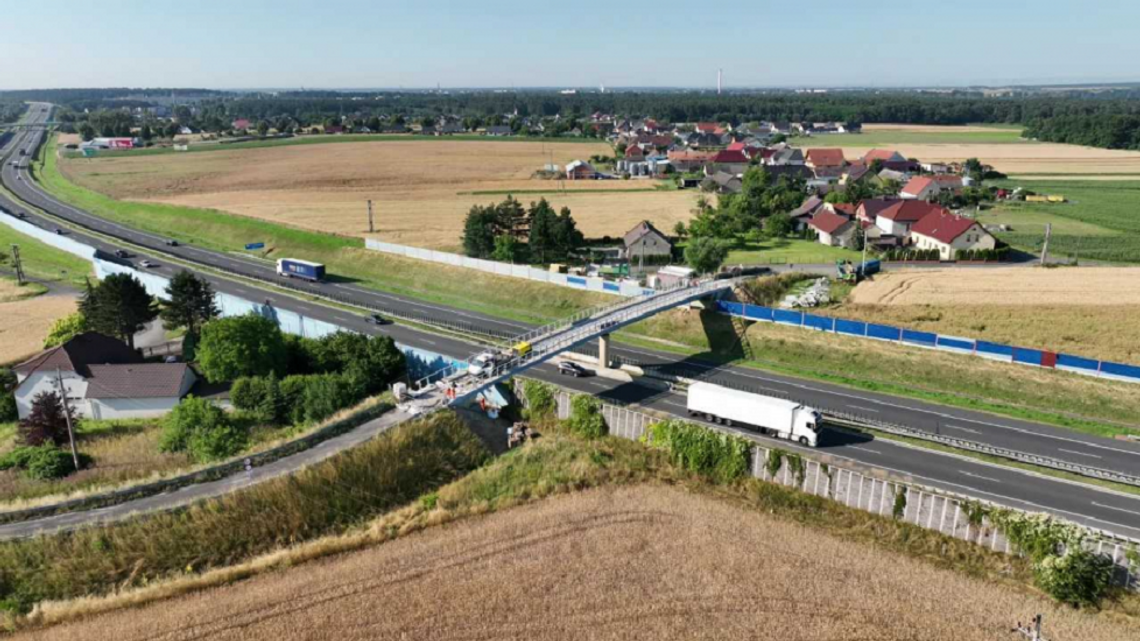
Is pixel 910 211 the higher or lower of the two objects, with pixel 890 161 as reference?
lower

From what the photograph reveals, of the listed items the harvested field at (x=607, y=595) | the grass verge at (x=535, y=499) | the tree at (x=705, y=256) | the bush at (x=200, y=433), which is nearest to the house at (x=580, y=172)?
the tree at (x=705, y=256)

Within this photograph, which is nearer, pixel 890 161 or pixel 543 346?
pixel 543 346

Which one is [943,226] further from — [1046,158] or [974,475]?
[1046,158]

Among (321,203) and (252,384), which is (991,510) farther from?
(321,203)

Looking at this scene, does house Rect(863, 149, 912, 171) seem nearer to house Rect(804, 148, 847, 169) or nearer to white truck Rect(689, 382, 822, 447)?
house Rect(804, 148, 847, 169)

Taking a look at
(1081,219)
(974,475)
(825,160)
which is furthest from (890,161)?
(974,475)

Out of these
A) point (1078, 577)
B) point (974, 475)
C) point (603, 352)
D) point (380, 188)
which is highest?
point (380, 188)

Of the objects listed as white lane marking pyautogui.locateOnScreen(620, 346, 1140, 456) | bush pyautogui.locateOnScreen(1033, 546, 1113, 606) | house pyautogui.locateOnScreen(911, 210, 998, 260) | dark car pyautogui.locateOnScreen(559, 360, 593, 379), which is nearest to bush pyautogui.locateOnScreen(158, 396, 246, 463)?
dark car pyautogui.locateOnScreen(559, 360, 593, 379)

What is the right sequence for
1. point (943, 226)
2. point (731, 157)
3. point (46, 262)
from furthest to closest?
point (731, 157) < point (46, 262) < point (943, 226)
